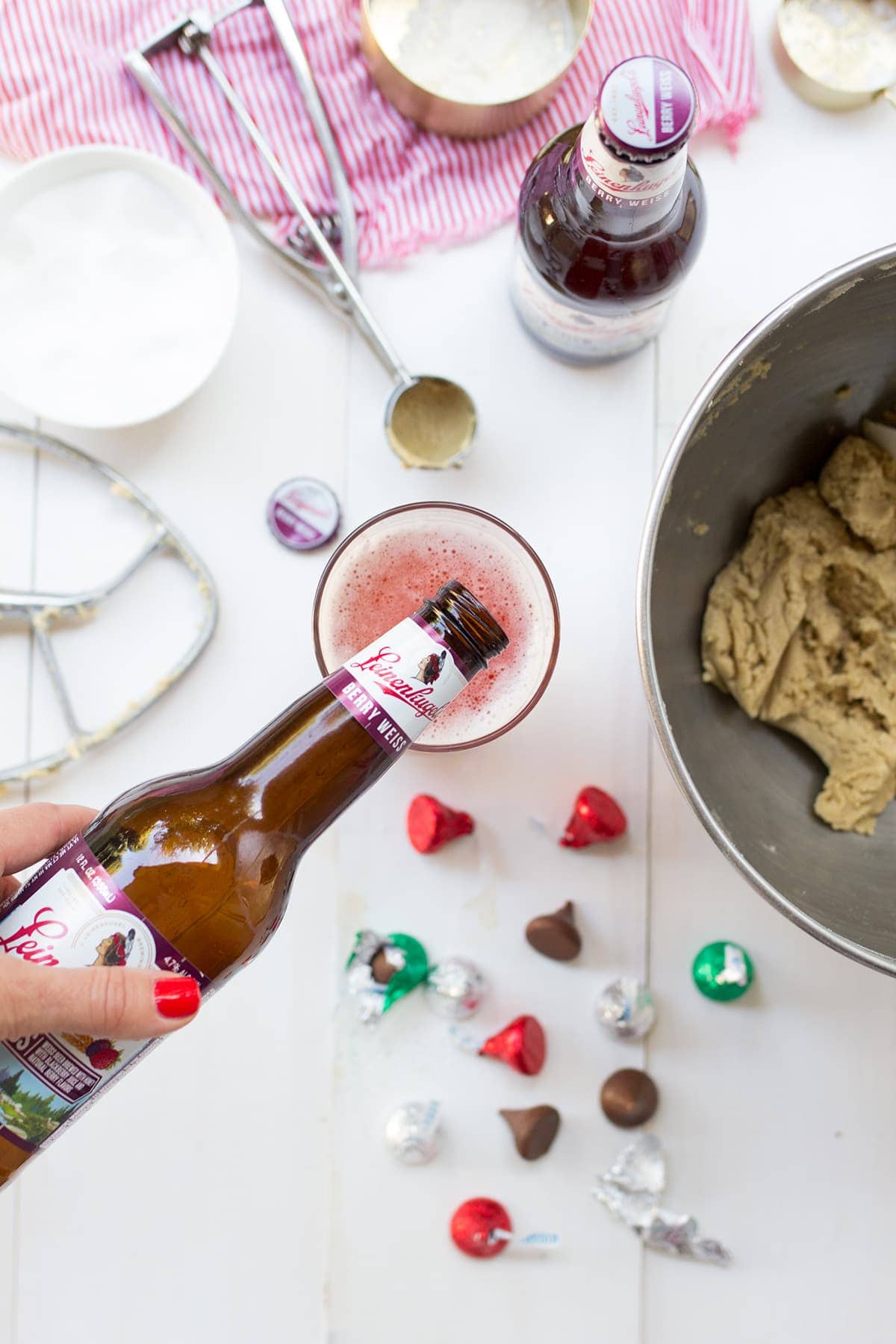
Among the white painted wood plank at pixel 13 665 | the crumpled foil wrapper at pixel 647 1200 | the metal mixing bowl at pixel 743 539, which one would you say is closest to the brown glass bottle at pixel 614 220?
the metal mixing bowl at pixel 743 539

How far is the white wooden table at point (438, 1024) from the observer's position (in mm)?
967

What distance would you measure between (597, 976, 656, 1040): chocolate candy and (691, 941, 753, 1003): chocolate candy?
0.17 feet

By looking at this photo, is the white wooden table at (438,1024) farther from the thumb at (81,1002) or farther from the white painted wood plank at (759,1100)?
the thumb at (81,1002)

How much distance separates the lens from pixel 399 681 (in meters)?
0.65

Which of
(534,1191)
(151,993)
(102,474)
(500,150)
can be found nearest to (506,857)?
(534,1191)

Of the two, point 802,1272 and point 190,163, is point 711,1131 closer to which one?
point 802,1272

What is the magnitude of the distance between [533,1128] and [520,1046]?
0.25 feet

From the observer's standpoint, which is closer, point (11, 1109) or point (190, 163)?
point (11, 1109)

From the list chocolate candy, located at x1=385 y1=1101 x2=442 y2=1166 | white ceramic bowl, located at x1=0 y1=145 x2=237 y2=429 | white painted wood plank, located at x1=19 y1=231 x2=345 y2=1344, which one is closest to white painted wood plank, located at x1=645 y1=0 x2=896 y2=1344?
chocolate candy, located at x1=385 y1=1101 x2=442 y2=1166

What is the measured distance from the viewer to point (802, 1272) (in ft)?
3.22

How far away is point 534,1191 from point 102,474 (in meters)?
0.77

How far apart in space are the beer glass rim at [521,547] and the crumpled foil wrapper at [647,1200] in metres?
0.42

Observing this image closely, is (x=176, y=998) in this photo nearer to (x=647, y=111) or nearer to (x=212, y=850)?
(x=212, y=850)

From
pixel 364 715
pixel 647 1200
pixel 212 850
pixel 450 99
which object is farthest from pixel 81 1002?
pixel 450 99
